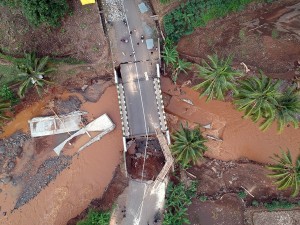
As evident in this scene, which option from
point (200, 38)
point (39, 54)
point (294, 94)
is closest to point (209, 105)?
point (200, 38)

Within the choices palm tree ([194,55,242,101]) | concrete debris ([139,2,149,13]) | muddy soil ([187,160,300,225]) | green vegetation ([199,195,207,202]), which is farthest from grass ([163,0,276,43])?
green vegetation ([199,195,207,202])

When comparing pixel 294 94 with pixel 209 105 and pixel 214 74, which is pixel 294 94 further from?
pixel 209 105

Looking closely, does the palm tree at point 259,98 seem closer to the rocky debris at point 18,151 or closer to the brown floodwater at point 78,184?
the brown floodwater at point 78,184

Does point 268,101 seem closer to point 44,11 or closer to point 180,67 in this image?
point 180,67

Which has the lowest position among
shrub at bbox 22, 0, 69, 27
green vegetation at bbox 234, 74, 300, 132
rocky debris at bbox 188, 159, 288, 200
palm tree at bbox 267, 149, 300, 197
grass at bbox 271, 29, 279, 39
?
rocky debris at bbox 188, 159, 288, 200

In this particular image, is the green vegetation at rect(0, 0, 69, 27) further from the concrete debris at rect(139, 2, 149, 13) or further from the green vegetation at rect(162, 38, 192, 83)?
the green vegetation at rect(162, 38, 192, 83)

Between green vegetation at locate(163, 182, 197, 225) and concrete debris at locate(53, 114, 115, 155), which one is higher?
concrete debris at locate(53, 114, 115, 155)

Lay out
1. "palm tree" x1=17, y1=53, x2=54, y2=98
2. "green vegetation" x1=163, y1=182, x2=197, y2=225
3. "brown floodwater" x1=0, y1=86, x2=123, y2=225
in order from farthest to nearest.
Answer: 1. "brown floodwater" x1=0, y1=86, x2=123, y2=225
2. "green vegetation" x1=163, y1=182, x2=197, y2=225
3. "palm tree" x1=17, y1=53, x2=54, y2=98
